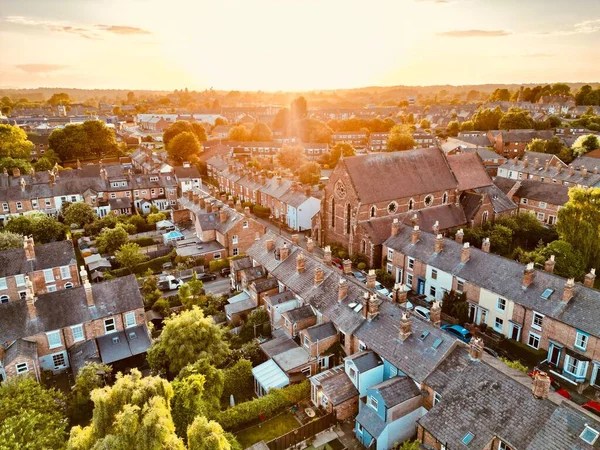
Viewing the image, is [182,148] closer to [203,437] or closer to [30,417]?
[30,417]

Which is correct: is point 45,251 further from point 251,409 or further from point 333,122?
point 333,122

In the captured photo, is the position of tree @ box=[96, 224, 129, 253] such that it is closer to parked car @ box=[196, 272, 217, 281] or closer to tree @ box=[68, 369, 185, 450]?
parked car @ box=[196, 272, 217, 281]

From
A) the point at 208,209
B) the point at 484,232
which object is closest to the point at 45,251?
the point at 208,209

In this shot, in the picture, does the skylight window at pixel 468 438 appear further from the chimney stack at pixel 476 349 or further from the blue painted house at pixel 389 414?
the chimney stack at pixel 476 349

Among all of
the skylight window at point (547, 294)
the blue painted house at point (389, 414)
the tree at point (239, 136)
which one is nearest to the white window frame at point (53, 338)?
the blue painted house at point (389, 414)

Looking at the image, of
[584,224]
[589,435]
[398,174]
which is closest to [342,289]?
[589,435]
